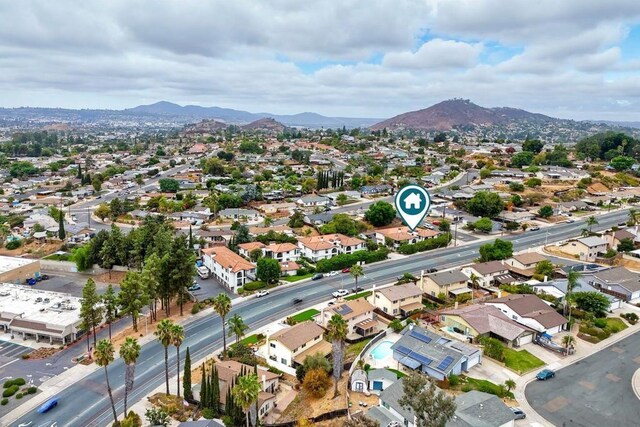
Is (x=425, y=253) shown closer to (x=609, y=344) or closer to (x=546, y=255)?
(x=546, y=255)

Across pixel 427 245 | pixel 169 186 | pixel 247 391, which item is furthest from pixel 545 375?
pixel 169 186

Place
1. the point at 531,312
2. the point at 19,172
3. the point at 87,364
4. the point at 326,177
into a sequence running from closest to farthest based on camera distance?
the point at 87,364, the point at 531,312, the point at 326,177, the point at 19,172

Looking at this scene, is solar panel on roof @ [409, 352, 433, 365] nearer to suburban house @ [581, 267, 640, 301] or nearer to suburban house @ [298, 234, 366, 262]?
suburban house @ [581, 267, 640, 301]

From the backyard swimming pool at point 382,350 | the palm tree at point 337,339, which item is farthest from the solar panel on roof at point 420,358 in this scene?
the palm tree at point 337,339

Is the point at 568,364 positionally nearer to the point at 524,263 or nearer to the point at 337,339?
the point at 337,339

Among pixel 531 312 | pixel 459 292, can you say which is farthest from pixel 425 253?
pixel 531 312
